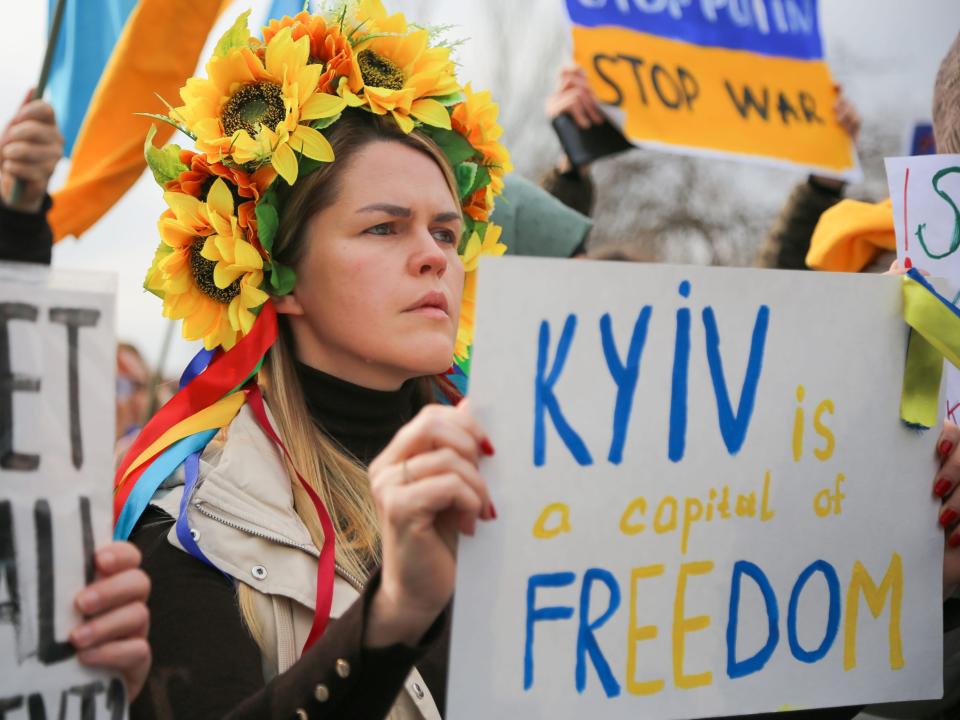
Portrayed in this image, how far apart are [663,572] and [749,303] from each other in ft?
1.33

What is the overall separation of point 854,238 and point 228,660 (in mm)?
1871

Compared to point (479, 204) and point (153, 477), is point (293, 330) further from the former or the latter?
point (479, 204)

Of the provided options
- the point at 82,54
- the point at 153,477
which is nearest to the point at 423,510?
the point at 153,477

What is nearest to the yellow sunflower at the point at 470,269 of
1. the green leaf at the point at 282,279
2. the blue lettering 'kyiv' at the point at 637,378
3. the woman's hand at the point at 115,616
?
the green leaf at the point at 282,279

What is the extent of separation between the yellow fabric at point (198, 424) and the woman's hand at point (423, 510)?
76 centimetres

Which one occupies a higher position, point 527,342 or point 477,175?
point 477,175

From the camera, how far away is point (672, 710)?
5.28 ft

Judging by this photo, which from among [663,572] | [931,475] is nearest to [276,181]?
[663,572]

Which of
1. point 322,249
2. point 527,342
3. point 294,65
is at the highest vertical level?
point 294,65

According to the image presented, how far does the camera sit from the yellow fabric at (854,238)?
280 cm

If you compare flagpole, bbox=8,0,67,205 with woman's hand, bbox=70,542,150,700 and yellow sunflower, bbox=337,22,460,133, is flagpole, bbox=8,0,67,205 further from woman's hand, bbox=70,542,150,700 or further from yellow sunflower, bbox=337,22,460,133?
woman's hand, bbox=70,542,150,700

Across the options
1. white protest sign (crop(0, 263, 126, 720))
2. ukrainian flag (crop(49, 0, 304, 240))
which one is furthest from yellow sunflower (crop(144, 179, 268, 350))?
ukrainian flag (crop(49, 0, 304, 240))

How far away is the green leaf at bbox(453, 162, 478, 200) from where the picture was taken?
2.54 meters

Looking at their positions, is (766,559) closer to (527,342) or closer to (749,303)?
(749,303)
